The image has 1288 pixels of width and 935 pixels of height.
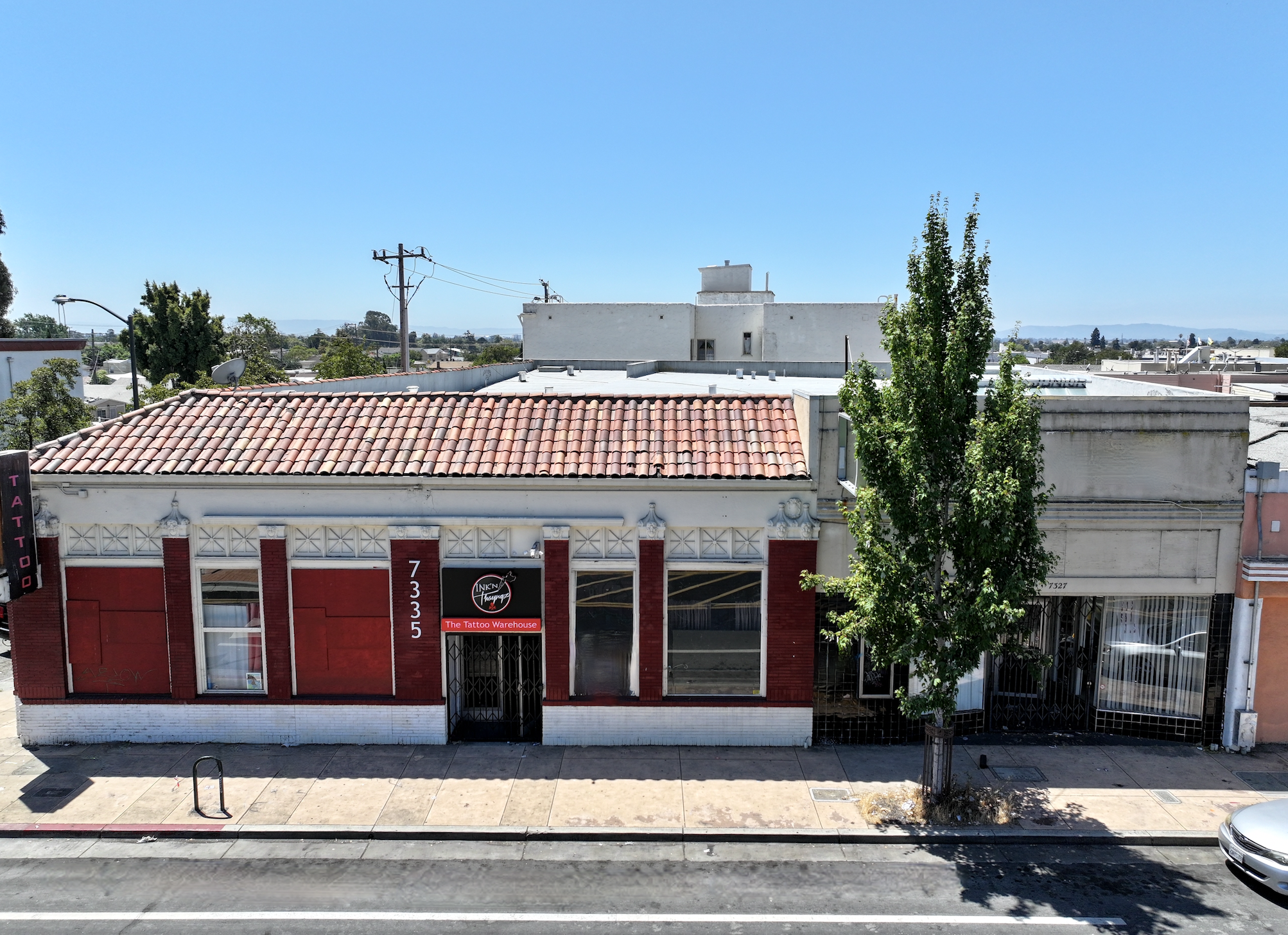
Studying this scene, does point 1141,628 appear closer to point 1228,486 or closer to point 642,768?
point 1228,486

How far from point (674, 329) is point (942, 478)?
34937mm

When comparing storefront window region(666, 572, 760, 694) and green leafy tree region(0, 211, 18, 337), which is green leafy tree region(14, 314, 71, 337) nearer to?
green leafy tree region(0, 211, 18, 337)

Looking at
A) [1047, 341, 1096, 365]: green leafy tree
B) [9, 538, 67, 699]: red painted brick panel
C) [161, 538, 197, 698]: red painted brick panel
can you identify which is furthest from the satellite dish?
[1047, 341, 1096, 365]: green leafy tree

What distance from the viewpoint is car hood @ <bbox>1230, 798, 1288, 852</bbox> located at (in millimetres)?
10680

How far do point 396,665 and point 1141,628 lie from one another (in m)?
12.3

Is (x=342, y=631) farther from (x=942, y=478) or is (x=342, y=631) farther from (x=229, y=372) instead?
(x=229, y=372)

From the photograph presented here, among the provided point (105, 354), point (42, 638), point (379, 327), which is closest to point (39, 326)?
point (105, 354)

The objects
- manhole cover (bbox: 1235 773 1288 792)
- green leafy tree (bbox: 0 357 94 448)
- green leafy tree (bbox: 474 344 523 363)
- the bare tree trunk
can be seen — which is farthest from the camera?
green leafy tree (bbox: 474 344 523 363)

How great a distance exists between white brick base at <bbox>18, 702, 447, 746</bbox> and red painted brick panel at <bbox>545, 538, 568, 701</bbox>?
6.17ft

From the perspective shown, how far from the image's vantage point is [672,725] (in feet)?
48.6

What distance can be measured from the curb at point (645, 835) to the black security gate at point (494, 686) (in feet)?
9.66

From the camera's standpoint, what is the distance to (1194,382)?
1176 inches

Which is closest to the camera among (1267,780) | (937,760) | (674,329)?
(937,760)

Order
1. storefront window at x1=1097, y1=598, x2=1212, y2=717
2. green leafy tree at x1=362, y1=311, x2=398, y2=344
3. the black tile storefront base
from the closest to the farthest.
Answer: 1. storefront window at x1=1097, y1=598, x2=1212, y2=717
2. the black tile storefront base
3. green leafy tree at x1=362, y1=311, x2=398, y2=344
